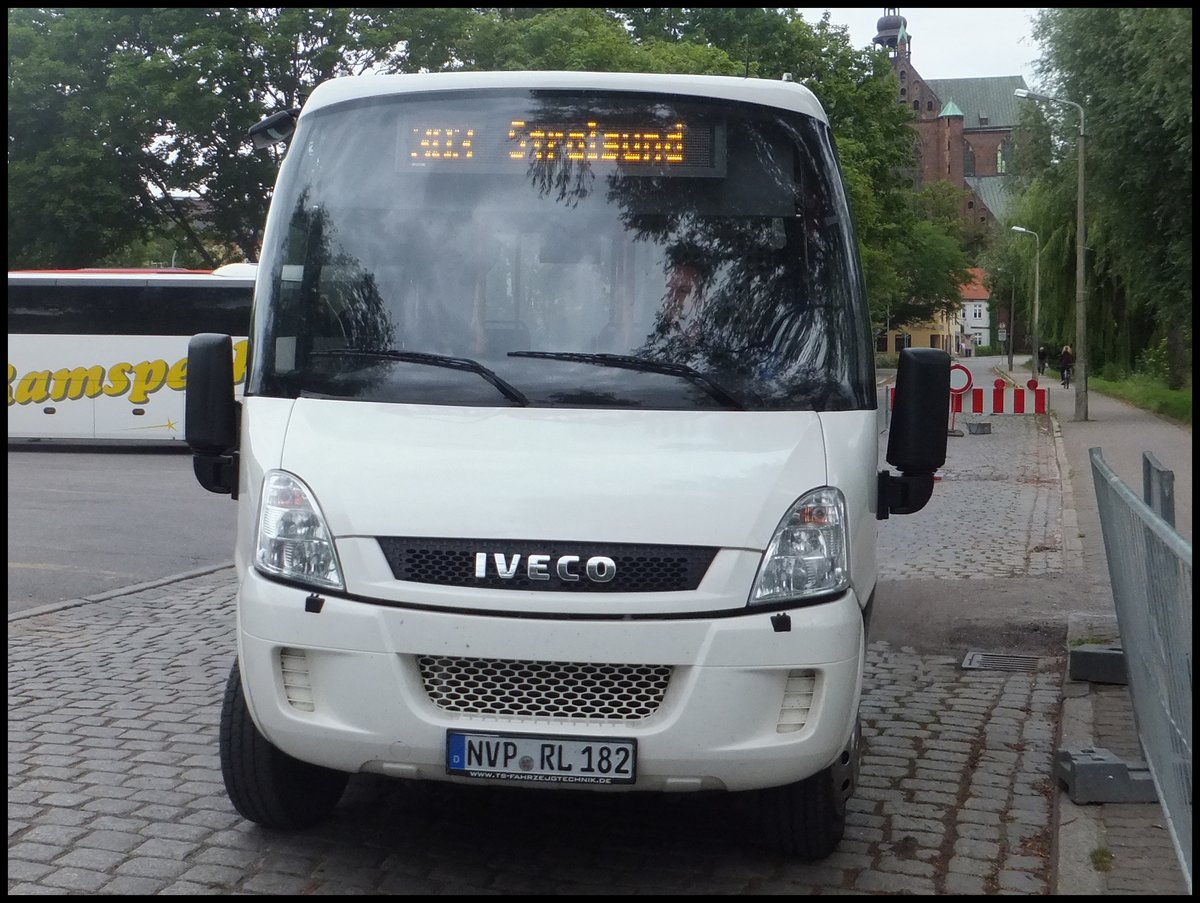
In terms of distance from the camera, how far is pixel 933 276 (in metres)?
101

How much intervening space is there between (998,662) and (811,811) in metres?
3.90

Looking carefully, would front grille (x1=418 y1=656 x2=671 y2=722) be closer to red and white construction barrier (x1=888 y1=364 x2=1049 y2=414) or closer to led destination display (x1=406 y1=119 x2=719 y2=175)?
led destination display (x1=406 y1=119 x2=719 y2=175)

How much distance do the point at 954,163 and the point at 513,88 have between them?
142m

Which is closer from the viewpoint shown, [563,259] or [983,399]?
[563,259]

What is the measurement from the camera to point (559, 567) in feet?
13.5

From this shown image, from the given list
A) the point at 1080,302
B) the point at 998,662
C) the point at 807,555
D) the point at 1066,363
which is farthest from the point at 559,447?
the point at 1066,363

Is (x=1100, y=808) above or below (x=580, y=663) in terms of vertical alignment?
below

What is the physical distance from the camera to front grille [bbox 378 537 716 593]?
4.13 m

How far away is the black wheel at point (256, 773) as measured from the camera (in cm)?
475

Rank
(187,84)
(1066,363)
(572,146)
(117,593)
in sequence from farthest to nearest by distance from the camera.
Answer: (1066,363), (187,84), (117,593), (572,146)

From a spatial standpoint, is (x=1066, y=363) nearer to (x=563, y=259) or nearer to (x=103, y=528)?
(x=103, y=528)

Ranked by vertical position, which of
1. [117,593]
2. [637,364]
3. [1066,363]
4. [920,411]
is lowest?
[1066,363]

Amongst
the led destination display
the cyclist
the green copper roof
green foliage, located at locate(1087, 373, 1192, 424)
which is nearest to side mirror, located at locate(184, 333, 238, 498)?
the led destination display

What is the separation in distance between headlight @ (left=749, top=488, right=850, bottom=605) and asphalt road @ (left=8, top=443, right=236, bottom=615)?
22.0 feet
